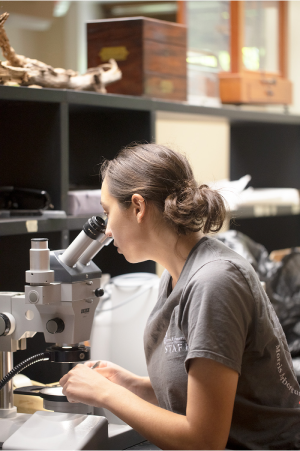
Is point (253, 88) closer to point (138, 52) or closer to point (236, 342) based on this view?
point (138, 52)

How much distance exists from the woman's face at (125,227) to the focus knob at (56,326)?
21cm

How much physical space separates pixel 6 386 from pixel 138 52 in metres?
1.20

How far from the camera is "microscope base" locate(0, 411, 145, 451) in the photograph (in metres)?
1.08

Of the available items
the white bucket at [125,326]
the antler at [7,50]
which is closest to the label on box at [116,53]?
the antler at [7,50]

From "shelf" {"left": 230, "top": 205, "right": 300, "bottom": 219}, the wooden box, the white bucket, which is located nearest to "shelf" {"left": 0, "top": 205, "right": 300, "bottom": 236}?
the white bucket

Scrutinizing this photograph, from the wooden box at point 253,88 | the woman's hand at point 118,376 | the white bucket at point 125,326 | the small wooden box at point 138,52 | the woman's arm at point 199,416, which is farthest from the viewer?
the wooden box at point 253,88

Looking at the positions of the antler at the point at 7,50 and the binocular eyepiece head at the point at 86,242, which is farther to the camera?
the antler at the point at 7,50

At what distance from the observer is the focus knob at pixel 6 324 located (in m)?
1.27

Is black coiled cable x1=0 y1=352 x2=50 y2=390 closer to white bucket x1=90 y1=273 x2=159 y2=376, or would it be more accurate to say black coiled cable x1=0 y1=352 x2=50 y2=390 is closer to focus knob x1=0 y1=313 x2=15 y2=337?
focus knob x1=0 y1=313 x2=15 y2=337

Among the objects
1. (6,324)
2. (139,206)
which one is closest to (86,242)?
(139,206)

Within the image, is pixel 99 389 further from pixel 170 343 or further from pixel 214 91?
pixel 214 91

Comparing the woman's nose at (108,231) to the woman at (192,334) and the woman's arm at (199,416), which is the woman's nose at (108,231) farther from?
the woman's arm at (199,416)

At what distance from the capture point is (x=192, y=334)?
1.07 meters

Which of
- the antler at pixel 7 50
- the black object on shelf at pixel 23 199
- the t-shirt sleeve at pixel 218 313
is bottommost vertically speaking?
the t-shirt sleeve at pixel 218 313
